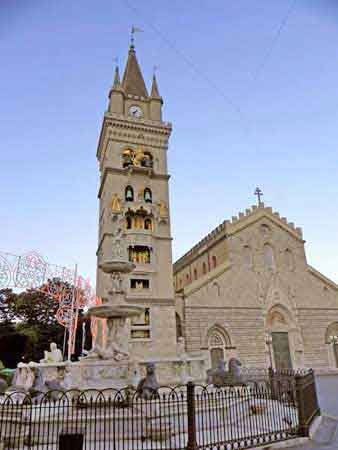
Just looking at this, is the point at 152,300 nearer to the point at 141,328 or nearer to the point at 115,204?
the point at 141,328

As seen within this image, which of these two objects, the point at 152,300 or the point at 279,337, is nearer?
the point at 152,300

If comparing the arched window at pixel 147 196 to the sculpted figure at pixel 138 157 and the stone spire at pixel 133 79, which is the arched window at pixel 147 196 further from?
the stone spire at pixel 133 79

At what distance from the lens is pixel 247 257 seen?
3609cm

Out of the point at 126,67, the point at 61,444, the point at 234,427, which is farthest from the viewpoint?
the point at 126,67

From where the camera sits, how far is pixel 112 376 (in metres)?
13.4

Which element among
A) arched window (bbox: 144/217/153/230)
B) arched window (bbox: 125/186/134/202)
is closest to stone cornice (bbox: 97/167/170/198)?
arched window (bbox: 125/186/134/202)

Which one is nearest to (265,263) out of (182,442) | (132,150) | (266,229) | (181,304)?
(266,229)

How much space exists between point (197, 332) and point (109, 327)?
17.6 m

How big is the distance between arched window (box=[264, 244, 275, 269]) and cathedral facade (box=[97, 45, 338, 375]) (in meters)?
0.10

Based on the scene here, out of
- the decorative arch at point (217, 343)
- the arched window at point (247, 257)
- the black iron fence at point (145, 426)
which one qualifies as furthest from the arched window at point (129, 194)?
the black iron fence at point (145, 426)

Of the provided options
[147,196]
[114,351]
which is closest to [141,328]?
[147,196]

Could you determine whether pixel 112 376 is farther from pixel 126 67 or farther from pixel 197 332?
pixel 126 67

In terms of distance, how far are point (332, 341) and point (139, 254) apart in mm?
21088

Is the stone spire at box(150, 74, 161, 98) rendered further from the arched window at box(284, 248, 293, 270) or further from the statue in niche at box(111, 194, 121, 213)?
the arched window at box(284, 248, 293, 270)
